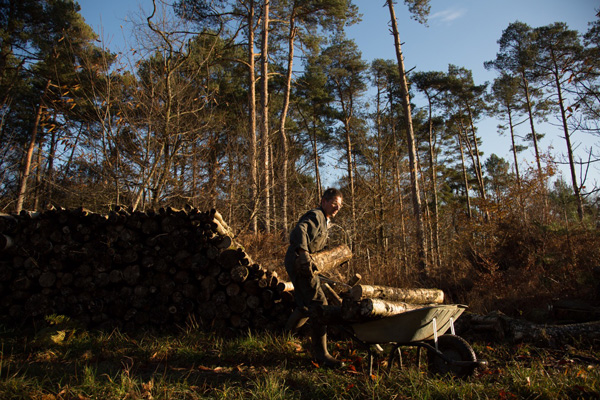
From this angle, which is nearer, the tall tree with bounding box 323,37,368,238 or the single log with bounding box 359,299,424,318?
the single log with bounding box 359,299,424,318

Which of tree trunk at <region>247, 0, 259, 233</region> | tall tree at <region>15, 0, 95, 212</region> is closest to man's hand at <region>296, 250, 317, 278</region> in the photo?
tree trunk at <region>247, 0, 259, 233</region>

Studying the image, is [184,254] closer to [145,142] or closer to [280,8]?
[145,142]

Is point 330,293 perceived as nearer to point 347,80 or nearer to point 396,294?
point 396,294

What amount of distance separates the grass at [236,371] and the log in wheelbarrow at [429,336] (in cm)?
14

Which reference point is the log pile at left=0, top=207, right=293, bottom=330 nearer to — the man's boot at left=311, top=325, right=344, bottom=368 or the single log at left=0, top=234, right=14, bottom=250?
the single log at left=0, top=234, right=14, bottom=250

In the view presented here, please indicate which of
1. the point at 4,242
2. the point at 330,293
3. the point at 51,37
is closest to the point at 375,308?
the point at 330,293

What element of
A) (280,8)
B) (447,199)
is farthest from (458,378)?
(447,199)

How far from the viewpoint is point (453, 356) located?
3445mm

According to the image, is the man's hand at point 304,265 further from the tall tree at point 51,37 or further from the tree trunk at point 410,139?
the tall tree at point 51,37

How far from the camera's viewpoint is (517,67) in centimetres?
2439

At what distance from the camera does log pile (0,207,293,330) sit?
5.29m

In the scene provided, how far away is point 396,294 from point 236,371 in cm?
207

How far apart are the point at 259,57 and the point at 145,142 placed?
38.2 feet

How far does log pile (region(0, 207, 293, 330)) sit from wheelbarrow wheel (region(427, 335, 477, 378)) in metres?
2.29
